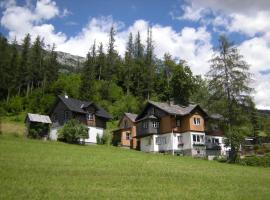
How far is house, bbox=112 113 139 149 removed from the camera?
7056cm

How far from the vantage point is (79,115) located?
64.1 m

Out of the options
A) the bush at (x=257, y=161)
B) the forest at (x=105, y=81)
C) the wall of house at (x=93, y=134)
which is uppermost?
the forest at (x=105, y=81)

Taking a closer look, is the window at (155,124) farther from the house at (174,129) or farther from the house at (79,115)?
the house at (79,115)

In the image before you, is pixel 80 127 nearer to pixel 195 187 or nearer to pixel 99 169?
pixel 99 169

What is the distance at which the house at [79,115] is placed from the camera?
63.6 m

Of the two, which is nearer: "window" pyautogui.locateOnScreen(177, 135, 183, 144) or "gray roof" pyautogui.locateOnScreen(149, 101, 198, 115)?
"window" pyautogui.locateOnScreen(177, 135, 183, 144)

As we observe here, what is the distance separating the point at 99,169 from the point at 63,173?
382 cm

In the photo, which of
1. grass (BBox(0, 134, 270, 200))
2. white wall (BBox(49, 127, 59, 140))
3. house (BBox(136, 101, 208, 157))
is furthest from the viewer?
white wall (BBox(49, 127, 59, 140))

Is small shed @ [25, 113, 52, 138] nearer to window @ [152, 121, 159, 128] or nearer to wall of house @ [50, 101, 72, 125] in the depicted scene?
wall of house @ [50, 101, 72, 125]

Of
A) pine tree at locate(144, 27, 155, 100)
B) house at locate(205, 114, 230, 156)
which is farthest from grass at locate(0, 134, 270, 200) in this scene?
pine tree at locate(144, 27, 155, 100)

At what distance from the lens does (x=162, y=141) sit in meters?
62.0

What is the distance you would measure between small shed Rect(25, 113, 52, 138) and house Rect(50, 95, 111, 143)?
12.5 feet

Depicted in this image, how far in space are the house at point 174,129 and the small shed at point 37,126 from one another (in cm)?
1695

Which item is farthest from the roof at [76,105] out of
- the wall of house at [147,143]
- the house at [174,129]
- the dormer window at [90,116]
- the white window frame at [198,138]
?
the white window frame at [198,138]
